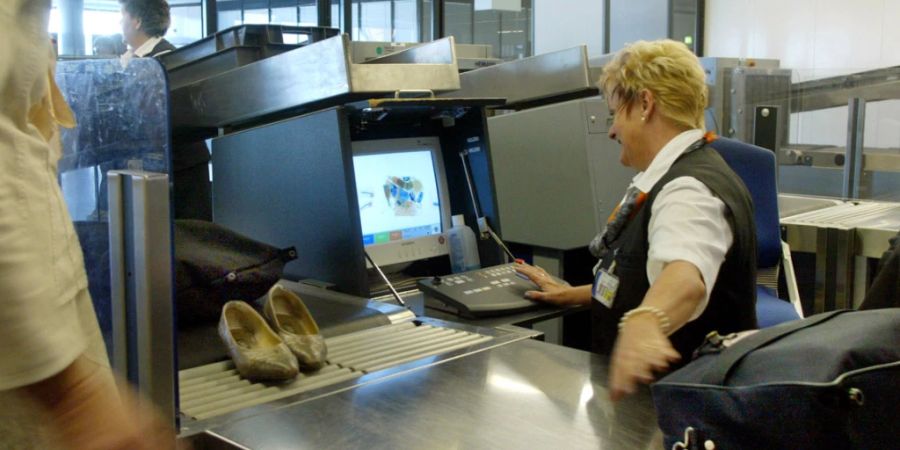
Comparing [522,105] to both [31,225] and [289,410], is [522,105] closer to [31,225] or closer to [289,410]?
[289,410]

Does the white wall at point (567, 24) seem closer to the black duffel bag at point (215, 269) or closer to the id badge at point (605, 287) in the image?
the id badge at point (605, 287)

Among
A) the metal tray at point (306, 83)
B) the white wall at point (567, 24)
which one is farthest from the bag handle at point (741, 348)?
the white wall at point (567, 24)

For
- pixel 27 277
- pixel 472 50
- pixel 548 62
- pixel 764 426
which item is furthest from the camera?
pixel 472 50

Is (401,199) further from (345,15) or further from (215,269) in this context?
(345,15)

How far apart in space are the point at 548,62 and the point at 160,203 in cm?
185

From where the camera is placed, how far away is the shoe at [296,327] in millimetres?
1490

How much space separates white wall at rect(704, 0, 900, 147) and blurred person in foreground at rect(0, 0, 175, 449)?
6356mm

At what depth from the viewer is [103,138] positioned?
50.7 inches

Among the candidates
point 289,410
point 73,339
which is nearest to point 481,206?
point 289,410

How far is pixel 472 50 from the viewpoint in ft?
11.7

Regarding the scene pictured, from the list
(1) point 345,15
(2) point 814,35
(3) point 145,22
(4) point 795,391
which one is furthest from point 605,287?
(2) point 814,35

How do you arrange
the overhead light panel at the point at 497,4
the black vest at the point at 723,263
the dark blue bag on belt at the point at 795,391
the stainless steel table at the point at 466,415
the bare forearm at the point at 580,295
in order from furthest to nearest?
the overhead light panel at the point at 497,4 < the bare forearm at the point at 580,295 < the black vest at the point at 723,263 < the stainless steel table at the point at 466,415 < the dark blue bag on belt at the point at 795,391

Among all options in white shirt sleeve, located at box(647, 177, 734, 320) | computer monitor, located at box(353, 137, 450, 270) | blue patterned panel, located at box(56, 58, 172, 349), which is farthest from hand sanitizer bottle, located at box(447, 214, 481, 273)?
blue patterned panel, located at box(56, 58, 172, 349)

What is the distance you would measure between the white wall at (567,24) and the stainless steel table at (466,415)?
720cm
